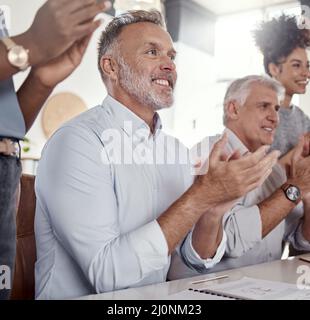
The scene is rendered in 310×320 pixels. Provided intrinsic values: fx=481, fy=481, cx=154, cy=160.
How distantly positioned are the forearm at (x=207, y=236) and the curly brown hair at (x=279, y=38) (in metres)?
0.83

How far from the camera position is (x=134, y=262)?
96 cm

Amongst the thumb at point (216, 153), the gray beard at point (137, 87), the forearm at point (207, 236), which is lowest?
the forearm at point (207, 236)

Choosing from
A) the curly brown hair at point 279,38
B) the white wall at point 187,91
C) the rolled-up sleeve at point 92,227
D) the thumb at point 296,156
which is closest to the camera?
the rolled-up sleeve at point 92,227

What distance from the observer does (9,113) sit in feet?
2.92

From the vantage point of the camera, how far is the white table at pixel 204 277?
2.77ft

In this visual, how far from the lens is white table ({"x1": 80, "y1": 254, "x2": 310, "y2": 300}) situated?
0.85 meters

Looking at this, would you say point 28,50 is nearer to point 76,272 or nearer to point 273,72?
point 76,272

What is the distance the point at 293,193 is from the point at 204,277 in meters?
0.58

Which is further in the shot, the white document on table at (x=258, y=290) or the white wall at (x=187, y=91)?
the white wall at (x=187, y=91)

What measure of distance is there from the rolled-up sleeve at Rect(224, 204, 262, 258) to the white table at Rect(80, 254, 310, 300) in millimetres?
145

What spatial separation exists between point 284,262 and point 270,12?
0.95 metres
